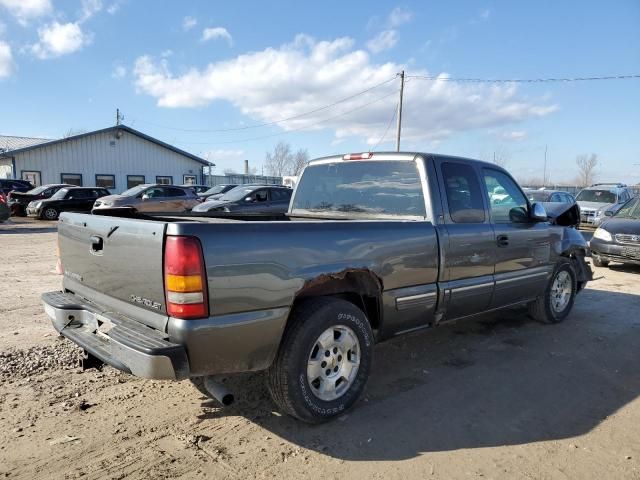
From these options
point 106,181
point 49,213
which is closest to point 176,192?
point 49,213

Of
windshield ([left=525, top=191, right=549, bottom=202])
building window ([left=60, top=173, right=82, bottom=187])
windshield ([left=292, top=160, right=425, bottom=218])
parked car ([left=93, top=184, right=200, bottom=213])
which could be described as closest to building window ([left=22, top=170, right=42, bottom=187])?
building window ([left=60, top=173, right=82, bottom=187])

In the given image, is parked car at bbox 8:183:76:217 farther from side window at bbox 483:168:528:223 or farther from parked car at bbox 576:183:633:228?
parked car at bbox 576:183:633:228

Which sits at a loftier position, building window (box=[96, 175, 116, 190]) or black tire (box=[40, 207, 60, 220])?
building window (box=[96, 175, 116, 190])

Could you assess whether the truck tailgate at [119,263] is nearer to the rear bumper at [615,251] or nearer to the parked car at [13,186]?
the rear bumper at [615,251]

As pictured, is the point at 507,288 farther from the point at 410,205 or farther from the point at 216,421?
the point at 216,421

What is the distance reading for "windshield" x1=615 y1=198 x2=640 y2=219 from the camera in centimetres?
1035

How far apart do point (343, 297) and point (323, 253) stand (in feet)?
2.01

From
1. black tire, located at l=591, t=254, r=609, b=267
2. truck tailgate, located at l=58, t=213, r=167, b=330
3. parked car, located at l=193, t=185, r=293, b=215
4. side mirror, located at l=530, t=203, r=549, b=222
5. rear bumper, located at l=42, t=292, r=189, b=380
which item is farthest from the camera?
parked car, located at l=193, t=185, r=293, b=215

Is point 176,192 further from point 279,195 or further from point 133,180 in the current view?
point 133,180

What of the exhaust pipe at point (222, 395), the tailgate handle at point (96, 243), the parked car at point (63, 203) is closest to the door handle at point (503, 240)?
the exhaust pipe at point (222, 395)

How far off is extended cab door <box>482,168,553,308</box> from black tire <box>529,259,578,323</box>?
26 centimetres

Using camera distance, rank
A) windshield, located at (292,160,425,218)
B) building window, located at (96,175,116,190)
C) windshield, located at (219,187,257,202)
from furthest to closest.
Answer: building window, located at (96,175,116,190), windshield, located at (219,187,257,202), windshield, located at (292,160,425,218)

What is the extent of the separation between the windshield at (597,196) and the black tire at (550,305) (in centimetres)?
1688

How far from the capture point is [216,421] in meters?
3.29
